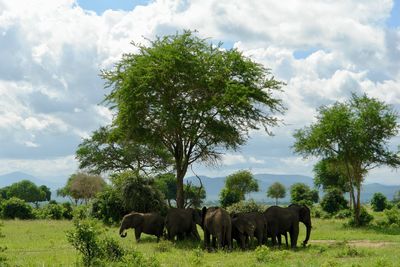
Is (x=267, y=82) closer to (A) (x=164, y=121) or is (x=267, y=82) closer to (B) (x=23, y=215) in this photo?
(A) (x=164, y=121)

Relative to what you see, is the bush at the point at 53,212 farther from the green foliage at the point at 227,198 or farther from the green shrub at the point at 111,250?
the green shrub at the point at 111,250

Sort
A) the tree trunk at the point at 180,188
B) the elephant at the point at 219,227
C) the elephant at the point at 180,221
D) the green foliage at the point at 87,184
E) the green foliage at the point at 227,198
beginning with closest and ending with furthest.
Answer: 1. the elephant at the point at 219,227
2. the elephant at the point at 180,221
3. the tree trunk at the point at 180,188
4. the green foliage at the point at 227,198
5. the green foliage at the point at 87,184

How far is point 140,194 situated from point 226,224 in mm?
13628

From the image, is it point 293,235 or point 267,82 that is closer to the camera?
point 293,235

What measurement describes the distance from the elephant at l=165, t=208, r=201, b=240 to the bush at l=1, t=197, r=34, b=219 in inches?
1125

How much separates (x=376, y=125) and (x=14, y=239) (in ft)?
83.9

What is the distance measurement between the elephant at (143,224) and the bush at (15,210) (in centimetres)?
2728

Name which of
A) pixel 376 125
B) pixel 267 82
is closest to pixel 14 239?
pixel 267 82

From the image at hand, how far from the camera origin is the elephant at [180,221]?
2569 cm

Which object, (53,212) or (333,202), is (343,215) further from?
(53,212)

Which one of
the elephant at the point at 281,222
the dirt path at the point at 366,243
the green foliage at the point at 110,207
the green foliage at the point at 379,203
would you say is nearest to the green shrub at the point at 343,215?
the green foliage at the point at 110,207

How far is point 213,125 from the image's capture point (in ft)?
98.6

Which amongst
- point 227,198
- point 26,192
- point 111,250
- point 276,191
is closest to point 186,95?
point 111,250

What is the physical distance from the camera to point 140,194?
35.4 meters
